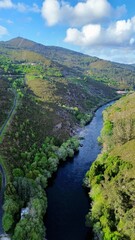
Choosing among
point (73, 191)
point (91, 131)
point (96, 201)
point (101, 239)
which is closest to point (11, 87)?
point (91, 131)

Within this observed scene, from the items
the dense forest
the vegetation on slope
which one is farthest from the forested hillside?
the vegetation on slope

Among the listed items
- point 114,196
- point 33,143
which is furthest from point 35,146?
point 114,196

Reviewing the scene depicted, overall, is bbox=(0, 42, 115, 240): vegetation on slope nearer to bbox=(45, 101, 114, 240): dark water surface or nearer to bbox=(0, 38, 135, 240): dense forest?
bbox=(0, 38, 135, 240): dense forest

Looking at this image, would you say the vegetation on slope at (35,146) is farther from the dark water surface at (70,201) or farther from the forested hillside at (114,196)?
the forested hillside at (114,196)

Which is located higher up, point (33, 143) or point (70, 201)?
point (33, 143)

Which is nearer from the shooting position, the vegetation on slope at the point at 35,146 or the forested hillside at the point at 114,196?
the forested hillside at the point at 114,196

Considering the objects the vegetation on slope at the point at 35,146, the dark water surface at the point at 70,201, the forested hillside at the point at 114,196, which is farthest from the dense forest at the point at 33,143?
the dark water surface at the point at 70,201

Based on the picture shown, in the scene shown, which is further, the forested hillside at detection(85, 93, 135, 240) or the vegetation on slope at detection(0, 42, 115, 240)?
the vegetation on slope at detection(0, 42, 115, 240)

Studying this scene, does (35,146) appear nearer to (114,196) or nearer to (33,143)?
(33,143)

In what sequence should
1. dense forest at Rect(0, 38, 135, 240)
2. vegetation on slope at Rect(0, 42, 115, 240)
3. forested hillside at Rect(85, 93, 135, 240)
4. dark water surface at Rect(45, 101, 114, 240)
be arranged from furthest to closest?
dark water surface at Rect(45, 101, 114, 240) → dense forest at Rect(0, 38, 135, 240) → vegetation on slope at Rect(0, 42, 115, 240) → forested hillside at Rect(85, 93, 135, 240)
